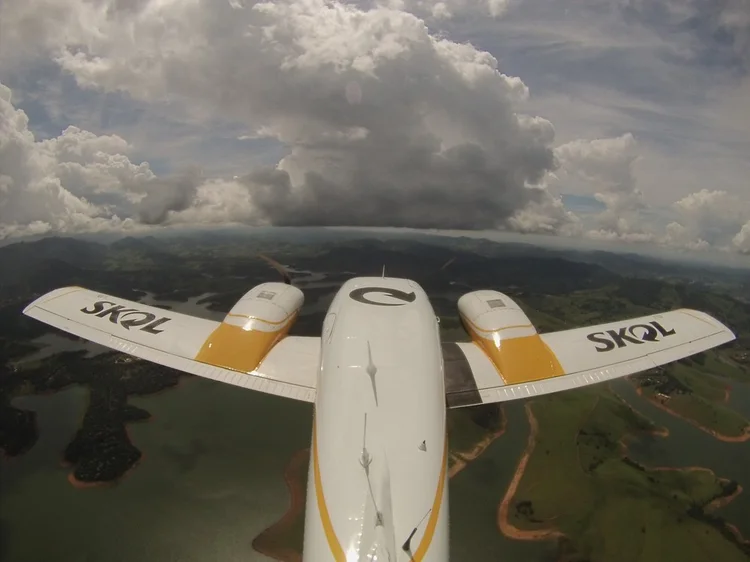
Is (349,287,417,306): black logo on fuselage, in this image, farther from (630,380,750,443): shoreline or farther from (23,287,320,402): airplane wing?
(630,380,750,443): shoreline

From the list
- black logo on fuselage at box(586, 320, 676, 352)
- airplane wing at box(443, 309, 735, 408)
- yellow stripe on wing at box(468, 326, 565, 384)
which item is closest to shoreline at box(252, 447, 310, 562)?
airplane wing at box(443, 309, 735, 408)

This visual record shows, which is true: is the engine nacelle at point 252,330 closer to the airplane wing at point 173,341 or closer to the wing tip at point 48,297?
the airplane wing at point 173,341

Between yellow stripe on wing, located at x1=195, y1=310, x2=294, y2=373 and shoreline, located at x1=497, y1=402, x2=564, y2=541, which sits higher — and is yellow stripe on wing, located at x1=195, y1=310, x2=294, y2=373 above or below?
above

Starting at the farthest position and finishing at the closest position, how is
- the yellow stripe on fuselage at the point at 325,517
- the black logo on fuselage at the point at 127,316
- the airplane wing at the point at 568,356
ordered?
the black logo on fuselage at the point at 127,316, the airplane wing at the point at 568,356, the yellow stripe on fuselage at the point at 325,517

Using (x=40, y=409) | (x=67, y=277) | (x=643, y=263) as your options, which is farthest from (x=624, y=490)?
(x=643, y=263)

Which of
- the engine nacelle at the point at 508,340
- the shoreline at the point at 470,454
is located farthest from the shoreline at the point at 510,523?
the engine nacelle at the point at 508,340

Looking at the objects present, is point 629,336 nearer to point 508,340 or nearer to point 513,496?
point 508,340

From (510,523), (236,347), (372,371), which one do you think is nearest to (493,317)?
(372,371)
